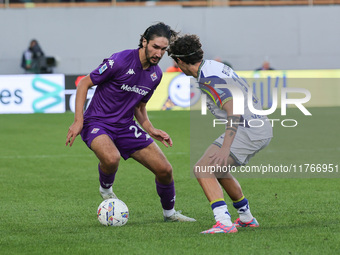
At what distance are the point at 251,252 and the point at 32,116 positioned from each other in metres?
16.4

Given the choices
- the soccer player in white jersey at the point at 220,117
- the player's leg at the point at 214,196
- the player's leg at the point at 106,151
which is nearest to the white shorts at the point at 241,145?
the soccer player in white jersey at the point at 220,117

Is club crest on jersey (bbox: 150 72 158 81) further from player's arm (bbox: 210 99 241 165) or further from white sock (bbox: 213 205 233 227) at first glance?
white sock (bbox: 213 205 233 227)

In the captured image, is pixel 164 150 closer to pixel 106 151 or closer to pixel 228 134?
pixel 106 151

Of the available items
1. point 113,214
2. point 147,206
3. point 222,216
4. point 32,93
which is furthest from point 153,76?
point 32,93

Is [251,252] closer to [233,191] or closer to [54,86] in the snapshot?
[233,191]

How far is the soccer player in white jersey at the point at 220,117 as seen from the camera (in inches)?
245

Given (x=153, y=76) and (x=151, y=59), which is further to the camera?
(x=153, y=76)

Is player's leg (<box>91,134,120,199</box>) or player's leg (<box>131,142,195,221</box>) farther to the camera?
player's leg (<box>131,142,195,221</box>)

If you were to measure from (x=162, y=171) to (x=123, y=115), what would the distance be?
0.69 m

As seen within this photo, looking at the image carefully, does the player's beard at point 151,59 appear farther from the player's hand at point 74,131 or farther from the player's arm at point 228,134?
the player's arm at point 228,134

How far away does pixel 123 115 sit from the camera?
23.9ft

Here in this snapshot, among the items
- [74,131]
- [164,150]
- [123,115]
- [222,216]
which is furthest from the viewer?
[164,150]

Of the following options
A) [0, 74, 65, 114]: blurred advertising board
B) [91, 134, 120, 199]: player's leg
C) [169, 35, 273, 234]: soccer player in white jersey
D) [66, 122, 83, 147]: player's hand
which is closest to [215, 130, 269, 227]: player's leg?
[169, 35, 273, 234]: soccer player in white jersey

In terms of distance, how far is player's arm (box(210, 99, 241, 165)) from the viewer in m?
6.17
